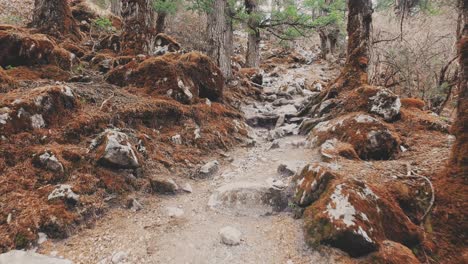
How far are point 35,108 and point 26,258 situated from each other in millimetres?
2016

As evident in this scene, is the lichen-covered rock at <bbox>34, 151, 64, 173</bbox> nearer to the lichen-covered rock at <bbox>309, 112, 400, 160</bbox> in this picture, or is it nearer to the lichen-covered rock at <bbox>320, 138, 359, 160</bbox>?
the lichen-covered rock at <bbox>320, 138, 359, 160</bbox>

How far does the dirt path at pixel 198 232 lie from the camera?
7.61 feet

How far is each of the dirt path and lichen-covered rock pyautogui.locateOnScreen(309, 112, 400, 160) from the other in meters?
1.02

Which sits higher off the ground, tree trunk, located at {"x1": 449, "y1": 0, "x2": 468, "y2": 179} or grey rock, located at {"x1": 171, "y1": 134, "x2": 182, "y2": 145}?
tree trunk, located at {"x1": 449, "y1": 0, "x2": 468, "y2": 179}

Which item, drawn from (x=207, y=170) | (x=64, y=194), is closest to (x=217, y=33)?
(x=207, y=170)

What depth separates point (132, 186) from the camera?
3281 mm

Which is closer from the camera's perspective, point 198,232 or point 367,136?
point 198,232

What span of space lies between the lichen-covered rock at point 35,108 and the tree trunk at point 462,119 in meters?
4.54

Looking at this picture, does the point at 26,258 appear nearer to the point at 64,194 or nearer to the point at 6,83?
the point at 64,194

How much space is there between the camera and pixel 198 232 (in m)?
2.78

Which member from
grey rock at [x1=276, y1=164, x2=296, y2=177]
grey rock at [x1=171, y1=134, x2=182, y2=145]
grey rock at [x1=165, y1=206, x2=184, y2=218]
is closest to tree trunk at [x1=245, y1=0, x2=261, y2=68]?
grey rock at [x1=171, y1=134, x2=182, y2=145]

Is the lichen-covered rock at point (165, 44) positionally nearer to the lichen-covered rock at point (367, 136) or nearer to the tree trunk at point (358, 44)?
the tree trunk at point (358, 44)

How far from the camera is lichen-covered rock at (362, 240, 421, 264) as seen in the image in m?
2.03

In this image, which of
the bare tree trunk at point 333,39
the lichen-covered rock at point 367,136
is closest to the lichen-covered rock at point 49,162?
the lichen-covered rock at point 367,136
